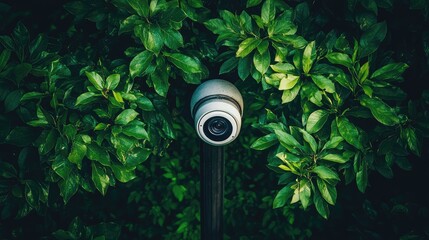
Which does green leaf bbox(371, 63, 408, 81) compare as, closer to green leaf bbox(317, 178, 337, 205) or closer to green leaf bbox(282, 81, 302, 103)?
green leaf bbox(282, 81, 302, 103)

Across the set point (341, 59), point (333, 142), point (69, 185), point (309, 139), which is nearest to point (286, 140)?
point (309, 139)

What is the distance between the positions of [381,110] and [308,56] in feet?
1.40

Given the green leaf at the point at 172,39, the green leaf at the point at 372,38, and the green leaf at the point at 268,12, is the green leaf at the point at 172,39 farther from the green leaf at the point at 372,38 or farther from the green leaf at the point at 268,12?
the green leaf at the point at 372,38

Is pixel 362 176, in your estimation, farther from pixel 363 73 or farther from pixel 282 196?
pixel 363 73

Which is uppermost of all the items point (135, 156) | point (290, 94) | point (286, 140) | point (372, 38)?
point (372, 38)

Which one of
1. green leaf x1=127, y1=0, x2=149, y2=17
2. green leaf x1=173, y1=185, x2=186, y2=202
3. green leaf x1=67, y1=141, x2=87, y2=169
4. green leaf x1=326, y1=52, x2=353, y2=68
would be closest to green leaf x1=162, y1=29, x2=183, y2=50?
green leaf x1=127, y1=0, x2=149, y2=17

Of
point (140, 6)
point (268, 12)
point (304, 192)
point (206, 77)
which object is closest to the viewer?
point (140, 6)

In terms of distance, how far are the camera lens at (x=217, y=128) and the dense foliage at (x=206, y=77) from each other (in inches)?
6.9

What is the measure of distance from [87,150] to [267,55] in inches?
38.3

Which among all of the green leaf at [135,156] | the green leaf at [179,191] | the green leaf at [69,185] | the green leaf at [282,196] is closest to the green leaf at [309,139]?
the green leaf at [282,196]

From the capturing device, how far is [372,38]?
71.8 inches

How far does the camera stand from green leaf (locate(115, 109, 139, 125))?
1.79 meters

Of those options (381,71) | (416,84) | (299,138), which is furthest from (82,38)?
(416,84)

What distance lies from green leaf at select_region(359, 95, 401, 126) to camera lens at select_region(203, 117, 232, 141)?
0.66 m
